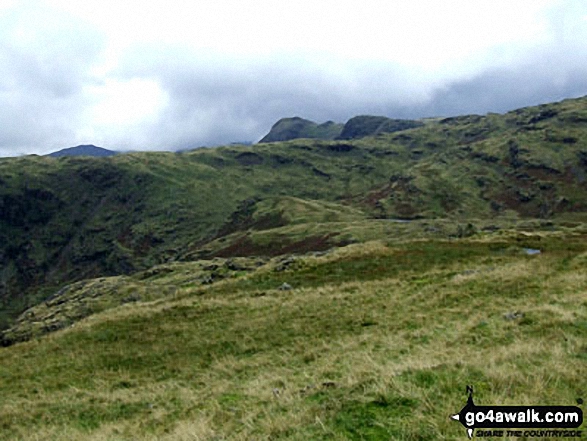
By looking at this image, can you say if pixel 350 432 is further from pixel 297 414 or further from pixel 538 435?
pixel 538 435

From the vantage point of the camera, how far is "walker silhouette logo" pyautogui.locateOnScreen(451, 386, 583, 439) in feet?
23.1

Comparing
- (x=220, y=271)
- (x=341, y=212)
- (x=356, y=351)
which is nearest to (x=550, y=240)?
(x=220, y=271)

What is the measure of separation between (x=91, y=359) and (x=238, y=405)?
16.3 metres

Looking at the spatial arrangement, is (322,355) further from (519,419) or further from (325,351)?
(519,419)

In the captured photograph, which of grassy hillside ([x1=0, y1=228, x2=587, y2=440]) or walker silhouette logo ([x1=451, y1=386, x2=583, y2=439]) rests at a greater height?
walker silhouette logo ([x1=451, y1=386, x2=583, y2=439])

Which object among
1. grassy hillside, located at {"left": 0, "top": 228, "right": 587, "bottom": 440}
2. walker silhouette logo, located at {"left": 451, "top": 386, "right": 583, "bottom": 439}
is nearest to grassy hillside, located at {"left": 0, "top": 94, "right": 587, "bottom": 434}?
grassy hillside, located at {"left": 0, "top": 228, "right": 587, "bottom": 440}

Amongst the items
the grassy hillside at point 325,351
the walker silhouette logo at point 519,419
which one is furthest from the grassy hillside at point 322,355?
the walker silhouette logo at point 519,419

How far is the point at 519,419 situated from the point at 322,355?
11723 millimetres

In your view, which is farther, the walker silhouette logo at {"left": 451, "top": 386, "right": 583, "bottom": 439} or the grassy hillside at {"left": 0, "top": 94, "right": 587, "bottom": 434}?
the grassy hillside at {"left": 0, "top": 94, "right": 587, "bottom": 434}

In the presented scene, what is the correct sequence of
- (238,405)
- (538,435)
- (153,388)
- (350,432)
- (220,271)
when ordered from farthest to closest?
(220,271)
(153,388)
(238,405)
(350,432)
(538,435)

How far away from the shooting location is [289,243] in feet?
437

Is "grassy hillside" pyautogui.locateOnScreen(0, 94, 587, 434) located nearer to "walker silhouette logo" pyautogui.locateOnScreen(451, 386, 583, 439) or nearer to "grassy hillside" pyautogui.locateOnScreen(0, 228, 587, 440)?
"grassy hillside" pyautogui.locateOnScreen(0, 228, 587, 440)

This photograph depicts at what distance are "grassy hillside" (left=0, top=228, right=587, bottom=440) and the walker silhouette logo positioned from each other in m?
0.29

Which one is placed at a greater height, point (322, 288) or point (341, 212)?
point (341, 212)
